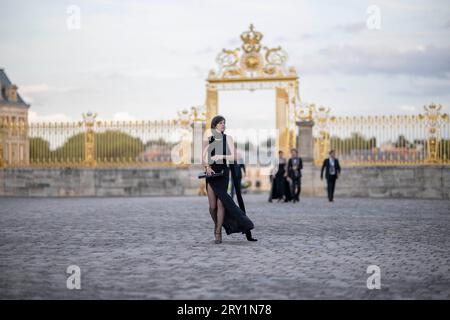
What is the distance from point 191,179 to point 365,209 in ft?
34.0

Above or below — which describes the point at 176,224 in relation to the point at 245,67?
below

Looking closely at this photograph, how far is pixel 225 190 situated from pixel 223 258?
2.00 meters

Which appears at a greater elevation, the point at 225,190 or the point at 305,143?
the point at 305,143

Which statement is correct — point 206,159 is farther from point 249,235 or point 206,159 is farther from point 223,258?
point 223,258

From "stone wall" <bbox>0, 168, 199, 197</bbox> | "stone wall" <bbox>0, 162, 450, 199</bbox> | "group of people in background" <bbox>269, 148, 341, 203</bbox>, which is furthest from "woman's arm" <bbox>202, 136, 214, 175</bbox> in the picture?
"stone wall" <bbox>0, 168, 199, 197</bbox>

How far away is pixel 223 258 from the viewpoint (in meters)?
8.93

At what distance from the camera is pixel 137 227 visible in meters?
13.7

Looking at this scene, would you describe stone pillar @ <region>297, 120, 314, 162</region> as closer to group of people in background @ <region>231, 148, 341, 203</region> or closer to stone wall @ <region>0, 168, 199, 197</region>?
group of people in background @ <region>231, 148, 341, 203</region>

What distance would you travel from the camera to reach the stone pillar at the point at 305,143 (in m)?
27.5

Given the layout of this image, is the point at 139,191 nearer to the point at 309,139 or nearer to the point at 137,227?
the point at 309,139

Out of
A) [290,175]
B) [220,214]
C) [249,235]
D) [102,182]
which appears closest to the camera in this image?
[220,214]

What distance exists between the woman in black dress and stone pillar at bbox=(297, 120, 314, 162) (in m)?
16.7

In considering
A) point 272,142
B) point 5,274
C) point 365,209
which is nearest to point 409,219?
point 365,209

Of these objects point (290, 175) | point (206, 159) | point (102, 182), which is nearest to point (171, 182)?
point (102, 182)
